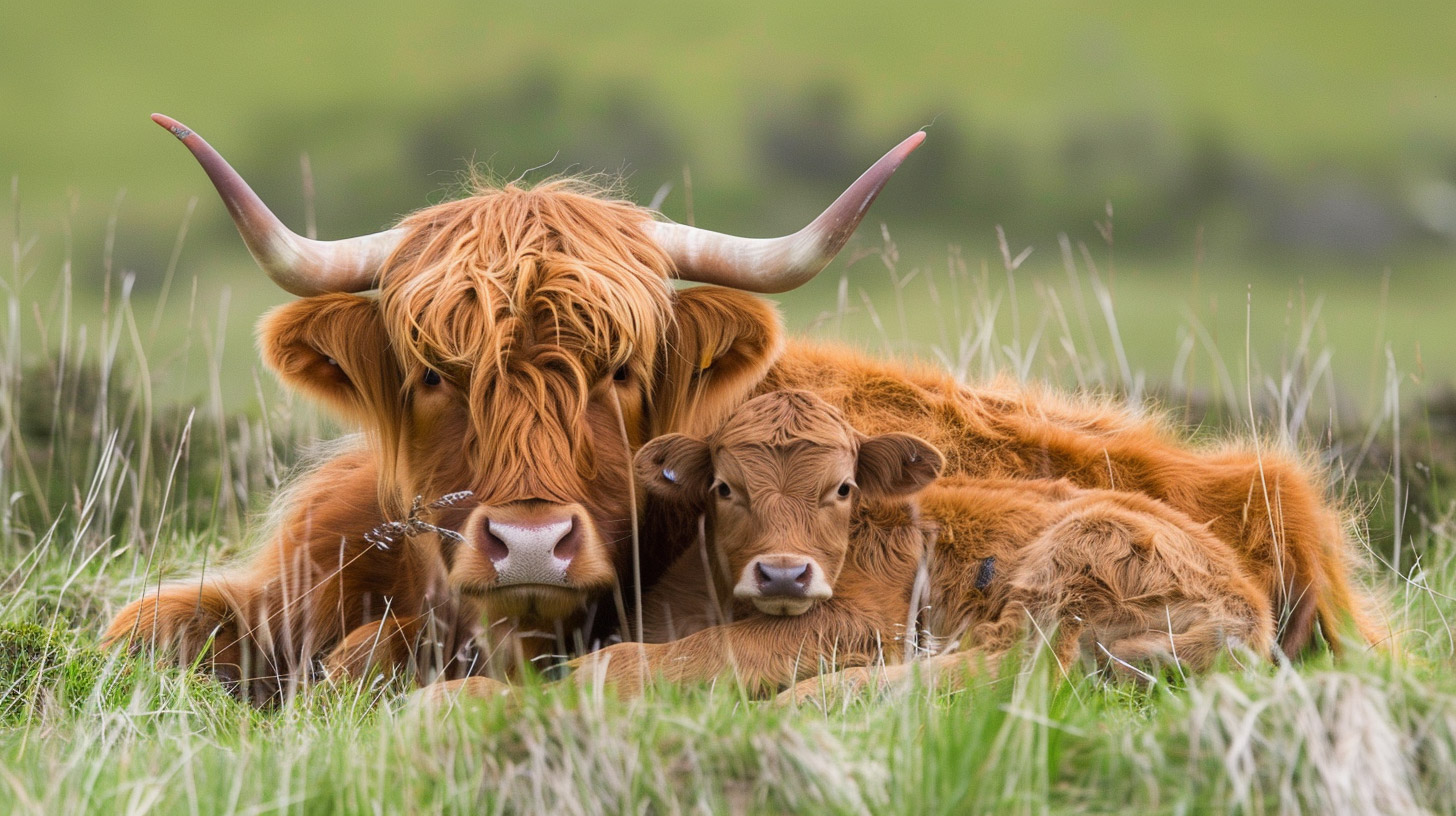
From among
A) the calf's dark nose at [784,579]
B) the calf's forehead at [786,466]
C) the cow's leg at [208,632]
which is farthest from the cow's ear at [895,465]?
the cow's leg at [208,632]

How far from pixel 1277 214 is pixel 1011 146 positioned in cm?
720

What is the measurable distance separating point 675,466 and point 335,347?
1165 mm

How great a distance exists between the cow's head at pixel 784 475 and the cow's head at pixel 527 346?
24 centimetres

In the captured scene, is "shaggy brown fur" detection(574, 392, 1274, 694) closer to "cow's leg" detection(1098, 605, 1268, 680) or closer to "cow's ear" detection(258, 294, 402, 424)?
"cow's leg" detection(1098, 605, 1268, 680)

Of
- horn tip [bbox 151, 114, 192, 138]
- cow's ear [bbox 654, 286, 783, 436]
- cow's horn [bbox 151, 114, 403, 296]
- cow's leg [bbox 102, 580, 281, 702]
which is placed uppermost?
horn tip [bbox 151, 114, 192, 138]

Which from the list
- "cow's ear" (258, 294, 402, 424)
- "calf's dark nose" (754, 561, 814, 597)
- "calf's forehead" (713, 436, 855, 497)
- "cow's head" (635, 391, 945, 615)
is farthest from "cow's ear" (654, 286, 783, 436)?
"calf's dark nose" (754, 561, 814, 597)

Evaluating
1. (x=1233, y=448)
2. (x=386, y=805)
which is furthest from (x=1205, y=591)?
(x=386, y=805)

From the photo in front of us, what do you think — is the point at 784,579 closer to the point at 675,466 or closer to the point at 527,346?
the point at 675,466

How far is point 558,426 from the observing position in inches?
163

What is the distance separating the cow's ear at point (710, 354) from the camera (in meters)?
4.64

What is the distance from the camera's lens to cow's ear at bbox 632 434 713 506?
4.19 metres

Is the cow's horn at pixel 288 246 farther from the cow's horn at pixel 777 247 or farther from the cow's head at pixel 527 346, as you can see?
the cow's horn at pixel 777 247

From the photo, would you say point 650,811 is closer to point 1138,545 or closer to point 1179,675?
point 1179,675

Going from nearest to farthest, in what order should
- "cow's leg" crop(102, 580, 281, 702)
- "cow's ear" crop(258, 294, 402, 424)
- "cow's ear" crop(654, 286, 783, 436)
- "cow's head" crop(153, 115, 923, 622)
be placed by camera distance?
1. "cow's head" crop(153, 115, 923, 622)
2. "cow's ear" crop(258, 294, 402, 424)
3. "cow's ear" crop(654, 286, 783, 436)
4. "cow's leg" crop(102, 580, 281, 702)
